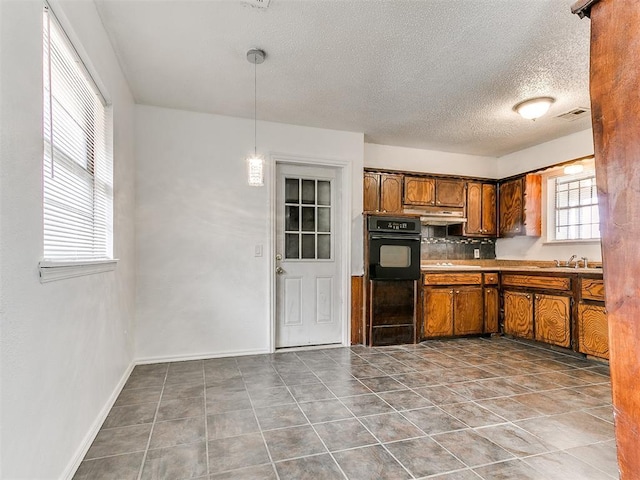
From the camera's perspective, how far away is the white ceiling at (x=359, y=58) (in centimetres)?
216

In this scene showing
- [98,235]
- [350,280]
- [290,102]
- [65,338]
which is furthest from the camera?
[350,280]

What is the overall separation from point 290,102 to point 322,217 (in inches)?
53.0

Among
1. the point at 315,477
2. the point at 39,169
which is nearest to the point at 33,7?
the point at 39,169

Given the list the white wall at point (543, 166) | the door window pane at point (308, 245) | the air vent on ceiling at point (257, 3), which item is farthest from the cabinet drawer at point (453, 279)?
the air vent on ceiling at point (257, 3)

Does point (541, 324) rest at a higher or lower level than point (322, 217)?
lower

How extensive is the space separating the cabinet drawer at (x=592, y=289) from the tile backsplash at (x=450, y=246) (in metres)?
1.70

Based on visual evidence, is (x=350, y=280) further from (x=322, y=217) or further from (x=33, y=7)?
→ (x=33, y=7)

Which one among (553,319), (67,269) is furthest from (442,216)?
(67,269)

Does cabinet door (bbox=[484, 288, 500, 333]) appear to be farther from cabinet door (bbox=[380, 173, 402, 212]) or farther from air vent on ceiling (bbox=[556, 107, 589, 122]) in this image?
air vent on ceiling (bbox=[556, 107, 589, 122])

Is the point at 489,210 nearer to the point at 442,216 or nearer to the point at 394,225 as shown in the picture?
the point at 442,216

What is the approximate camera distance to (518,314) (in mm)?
4391

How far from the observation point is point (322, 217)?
13.8ft

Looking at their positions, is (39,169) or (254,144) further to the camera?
(254,144)

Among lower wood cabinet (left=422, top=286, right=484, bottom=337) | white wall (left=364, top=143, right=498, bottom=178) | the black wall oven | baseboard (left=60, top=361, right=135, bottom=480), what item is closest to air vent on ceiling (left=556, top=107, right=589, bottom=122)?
white wall (left=364, top=143, right=498, bottom=178)
